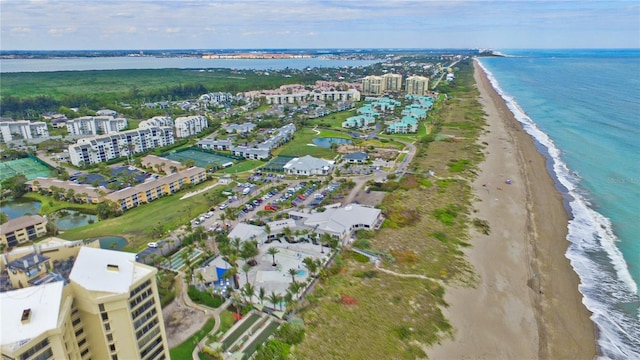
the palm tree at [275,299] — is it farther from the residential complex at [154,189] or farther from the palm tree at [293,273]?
the residential complex at [154,189]

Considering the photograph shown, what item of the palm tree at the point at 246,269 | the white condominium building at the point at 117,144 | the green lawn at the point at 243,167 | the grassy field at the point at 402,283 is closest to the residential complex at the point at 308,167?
the green lawn at the point at 243,167

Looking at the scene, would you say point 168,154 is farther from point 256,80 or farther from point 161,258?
Result: point 256,80

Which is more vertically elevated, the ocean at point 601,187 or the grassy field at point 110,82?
the grassy field at point 110,82

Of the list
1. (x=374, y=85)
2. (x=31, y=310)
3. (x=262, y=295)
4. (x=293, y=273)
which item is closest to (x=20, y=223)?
(x=262, y=295)

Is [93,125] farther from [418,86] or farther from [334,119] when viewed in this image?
[418,86]

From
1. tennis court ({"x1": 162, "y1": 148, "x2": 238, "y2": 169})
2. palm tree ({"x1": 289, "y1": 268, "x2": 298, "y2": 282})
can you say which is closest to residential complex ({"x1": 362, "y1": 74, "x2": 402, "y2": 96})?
tennis court ({"x1": 162, "y1": 148, "x2": 238, "y2": 169})

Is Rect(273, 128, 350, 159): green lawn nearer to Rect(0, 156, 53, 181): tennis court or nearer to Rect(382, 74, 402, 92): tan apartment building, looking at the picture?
Rect(0, 156, 53, 181): tennis court

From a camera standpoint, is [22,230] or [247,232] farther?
[22,230]

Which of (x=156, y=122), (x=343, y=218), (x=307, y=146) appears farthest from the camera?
(x=156, y=122)
